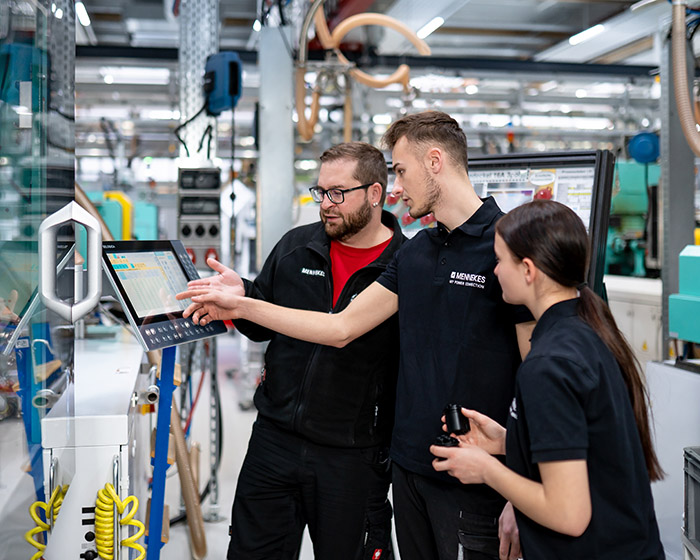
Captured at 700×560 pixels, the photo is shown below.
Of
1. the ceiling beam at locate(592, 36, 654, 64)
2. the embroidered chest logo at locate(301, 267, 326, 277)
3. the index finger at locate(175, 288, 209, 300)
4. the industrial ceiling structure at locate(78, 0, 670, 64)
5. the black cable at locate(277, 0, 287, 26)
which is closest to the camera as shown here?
the index finger at locate(175, 288, 209, 300)

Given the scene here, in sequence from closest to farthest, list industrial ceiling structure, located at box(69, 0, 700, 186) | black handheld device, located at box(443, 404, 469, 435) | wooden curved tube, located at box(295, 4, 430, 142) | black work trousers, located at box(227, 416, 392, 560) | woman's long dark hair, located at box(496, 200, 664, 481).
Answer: woman's long dark hair, located at box(496, 200, 664, 481) < black handheld device, located at box(443, 404, 469, 435) < black work trousers, located at box(227, 416, 392, 560) < wooden curved tube, located at box(295, 4, 430, 142) < industrial ceiling structure, located at box(69, 0, 700, 186)

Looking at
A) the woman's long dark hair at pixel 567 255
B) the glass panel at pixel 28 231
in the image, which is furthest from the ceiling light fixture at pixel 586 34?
the glass panel at pixel 28 231

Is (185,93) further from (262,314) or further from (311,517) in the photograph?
(311,517)

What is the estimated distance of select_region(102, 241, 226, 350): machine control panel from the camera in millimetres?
1815

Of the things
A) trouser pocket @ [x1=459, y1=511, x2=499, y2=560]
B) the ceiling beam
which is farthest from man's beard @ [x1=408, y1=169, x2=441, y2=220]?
the ceiling beam

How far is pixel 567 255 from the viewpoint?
4.62ft

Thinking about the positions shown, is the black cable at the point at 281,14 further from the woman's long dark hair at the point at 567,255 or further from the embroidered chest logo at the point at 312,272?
the woman's long dark hair at the point at 567,255

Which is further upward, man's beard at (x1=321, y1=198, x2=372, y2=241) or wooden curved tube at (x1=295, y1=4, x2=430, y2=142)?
wooden curved tube at (x1=295, y1=4, x2=430, y2=142)

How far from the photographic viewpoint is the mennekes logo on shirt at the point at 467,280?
1.77 m

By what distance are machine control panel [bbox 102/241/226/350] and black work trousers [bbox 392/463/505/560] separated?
75 cm

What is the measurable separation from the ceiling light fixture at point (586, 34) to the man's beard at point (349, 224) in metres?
7.65

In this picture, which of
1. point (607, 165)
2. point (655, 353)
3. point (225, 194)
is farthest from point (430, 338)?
point (225, 194)

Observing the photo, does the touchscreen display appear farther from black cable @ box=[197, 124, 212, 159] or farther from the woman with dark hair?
black cable @ box=[197, 124, 212, 159]

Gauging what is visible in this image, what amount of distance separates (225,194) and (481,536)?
693 cm
